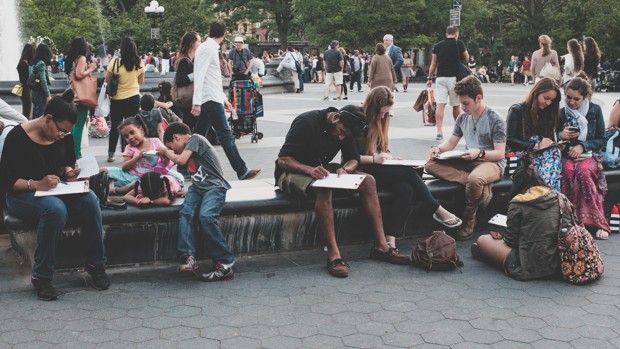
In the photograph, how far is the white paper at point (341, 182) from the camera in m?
5.45

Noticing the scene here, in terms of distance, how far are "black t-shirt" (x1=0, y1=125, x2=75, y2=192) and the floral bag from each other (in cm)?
377

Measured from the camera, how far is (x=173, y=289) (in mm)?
5121

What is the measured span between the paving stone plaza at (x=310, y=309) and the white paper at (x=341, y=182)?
2.25 ft

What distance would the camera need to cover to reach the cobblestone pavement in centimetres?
421

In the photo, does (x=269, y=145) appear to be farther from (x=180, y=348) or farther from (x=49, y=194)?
(x=180, y=348)

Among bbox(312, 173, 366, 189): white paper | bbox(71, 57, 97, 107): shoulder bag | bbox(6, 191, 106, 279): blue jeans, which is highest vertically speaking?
bbox(71, 57, 97, 107): shoulder bag

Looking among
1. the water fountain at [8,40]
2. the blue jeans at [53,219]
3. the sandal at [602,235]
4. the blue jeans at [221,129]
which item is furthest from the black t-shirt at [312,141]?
the water fountain at [8,40]

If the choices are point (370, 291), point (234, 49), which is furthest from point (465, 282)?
→ point (234, 49)

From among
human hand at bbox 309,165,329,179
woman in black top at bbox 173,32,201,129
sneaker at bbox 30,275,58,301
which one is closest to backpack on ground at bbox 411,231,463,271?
human hand at bbox 309,165,329,179

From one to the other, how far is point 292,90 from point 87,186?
2018cm

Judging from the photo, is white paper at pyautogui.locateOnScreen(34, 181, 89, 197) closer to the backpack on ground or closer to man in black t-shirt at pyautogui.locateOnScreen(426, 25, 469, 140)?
the backpack on ground

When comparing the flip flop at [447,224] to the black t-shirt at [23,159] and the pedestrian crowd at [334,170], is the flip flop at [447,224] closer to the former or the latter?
the pedestrian crowd at [334,170]

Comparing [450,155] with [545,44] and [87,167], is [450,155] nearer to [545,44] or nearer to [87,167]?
[87,167]

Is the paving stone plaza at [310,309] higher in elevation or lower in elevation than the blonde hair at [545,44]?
lower
